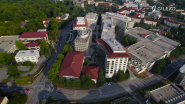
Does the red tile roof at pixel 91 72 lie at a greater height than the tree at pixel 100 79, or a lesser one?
greater

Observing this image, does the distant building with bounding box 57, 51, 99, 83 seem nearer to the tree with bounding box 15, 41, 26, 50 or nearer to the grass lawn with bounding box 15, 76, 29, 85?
the grass lawn with bounding box 15, 76, 29, 85

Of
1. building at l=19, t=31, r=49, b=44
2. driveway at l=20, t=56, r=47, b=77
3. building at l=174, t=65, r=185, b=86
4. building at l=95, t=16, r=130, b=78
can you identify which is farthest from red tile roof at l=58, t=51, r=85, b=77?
building at l=174, t=65, r=185, b=86

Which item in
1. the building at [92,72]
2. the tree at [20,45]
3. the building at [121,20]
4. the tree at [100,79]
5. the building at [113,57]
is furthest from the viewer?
the building at [121,20]

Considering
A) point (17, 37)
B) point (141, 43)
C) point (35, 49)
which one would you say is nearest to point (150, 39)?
point (141, 43)

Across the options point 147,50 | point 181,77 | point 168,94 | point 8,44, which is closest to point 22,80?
point 8,44

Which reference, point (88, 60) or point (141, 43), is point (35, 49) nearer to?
point (88, 60)

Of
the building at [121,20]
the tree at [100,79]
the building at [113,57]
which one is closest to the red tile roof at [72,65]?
the tree at [100,79]

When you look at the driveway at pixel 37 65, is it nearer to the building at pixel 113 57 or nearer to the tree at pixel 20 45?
the tree at pixel 20 45
